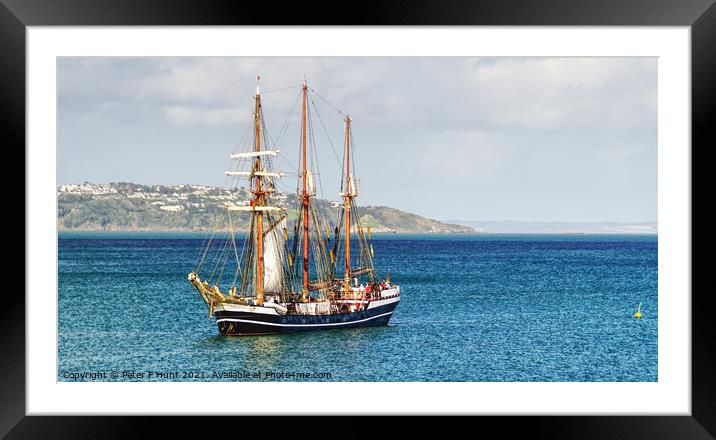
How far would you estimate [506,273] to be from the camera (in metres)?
68.6

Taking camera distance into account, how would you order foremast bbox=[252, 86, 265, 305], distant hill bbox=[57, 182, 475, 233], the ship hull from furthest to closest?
distant hill bbox=[57, 182, 475, 233], the ship hull, foremast bbox=[252, 86, 265, 305]

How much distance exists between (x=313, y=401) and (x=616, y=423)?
9.42 ft

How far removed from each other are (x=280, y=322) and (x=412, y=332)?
18.6 feet

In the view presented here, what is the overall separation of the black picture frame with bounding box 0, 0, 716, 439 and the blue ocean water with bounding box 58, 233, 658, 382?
14799 mm

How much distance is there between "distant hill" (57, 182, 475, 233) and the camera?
Result: 314 ft

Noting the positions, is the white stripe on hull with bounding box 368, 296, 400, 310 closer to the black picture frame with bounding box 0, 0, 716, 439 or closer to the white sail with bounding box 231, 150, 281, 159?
the white sail with bounding box 231, 150, 281, 159

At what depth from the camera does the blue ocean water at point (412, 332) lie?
26141 millimetres

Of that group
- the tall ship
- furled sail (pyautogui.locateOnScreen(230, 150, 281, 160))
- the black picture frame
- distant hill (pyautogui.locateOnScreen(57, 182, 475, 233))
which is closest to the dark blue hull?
the tall ship

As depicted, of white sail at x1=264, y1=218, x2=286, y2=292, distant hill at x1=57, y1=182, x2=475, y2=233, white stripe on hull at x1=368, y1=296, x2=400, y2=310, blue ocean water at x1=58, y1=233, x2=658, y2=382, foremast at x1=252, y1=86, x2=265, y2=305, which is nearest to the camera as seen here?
blue ocean water at x1=58, y1=233, x2=658, y2=382
